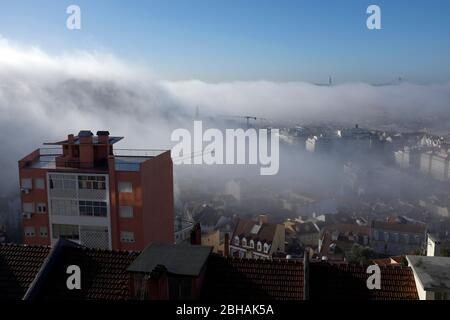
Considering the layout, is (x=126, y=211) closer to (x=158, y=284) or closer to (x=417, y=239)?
(x=158, y=284)

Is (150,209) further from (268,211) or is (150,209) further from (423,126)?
(423,126)

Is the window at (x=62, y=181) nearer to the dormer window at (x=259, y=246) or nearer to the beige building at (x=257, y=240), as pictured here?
the beige building at (x=257, y=240)

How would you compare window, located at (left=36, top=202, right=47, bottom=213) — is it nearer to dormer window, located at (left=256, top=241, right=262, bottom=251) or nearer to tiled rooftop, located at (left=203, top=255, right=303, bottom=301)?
tiled rooftop, located at (left=203, top=255, right=303, bottom=301)

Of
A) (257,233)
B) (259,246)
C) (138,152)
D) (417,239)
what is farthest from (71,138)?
(417,239)

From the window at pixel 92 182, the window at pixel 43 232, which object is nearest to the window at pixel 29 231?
the window at pixel 43 232

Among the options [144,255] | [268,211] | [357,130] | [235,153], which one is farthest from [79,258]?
[357,130]

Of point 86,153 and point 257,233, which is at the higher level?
point 86,153

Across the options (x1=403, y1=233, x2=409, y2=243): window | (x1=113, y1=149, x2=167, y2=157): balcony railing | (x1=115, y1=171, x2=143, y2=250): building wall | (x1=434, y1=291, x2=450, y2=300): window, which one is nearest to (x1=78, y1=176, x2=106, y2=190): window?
(x1=115, y1=171, x2=143, y2=250): building wall
